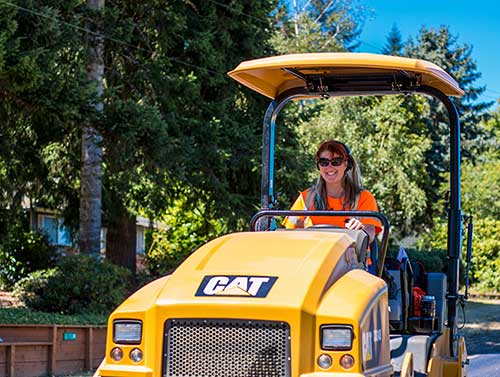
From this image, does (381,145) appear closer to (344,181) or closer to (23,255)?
(23,255)

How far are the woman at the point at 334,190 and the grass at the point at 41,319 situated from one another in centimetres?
682

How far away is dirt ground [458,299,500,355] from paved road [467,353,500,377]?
0.82 meters

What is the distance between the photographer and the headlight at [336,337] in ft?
15.2

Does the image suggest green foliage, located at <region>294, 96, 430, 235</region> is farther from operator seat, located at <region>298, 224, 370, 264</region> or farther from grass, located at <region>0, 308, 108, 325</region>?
operator seat, located at <region>298, 224, 370, 264</region>

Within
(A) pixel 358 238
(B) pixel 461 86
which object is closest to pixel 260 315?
(A) pixel 358 238

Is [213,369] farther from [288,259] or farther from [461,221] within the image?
[461,221]

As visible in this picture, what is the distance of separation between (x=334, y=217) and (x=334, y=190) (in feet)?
1.25

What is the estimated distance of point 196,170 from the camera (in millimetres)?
19703

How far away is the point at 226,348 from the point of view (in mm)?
4754

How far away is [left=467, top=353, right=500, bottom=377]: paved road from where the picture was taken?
13.0 metres

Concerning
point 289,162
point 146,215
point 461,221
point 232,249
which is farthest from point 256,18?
point 232,249

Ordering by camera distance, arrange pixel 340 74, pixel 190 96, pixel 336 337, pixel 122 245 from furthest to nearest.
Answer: pixel 122 245, pixel 190 96, pixel 340 74, pixel 336 337

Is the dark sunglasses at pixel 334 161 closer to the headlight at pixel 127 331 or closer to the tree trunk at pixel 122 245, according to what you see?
the headlight at pixel 127 331

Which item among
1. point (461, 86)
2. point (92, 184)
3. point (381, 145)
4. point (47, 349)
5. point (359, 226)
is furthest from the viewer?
point (461, 86)
